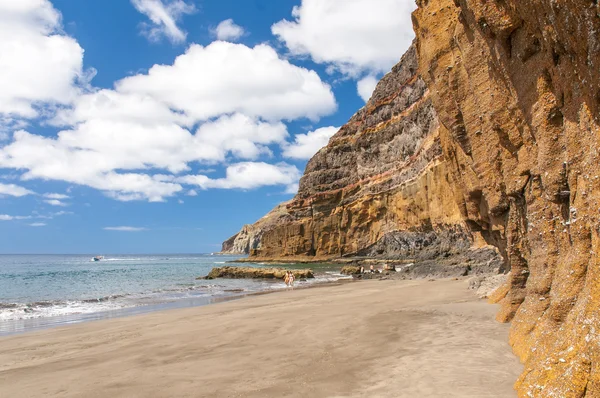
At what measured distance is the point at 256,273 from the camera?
38.2 meters

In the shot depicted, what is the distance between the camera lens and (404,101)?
61.4 m

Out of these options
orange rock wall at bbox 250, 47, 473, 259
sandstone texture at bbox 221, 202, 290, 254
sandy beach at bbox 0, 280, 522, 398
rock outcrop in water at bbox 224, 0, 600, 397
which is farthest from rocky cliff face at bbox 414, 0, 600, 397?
sandstone texture at bbox 221, 202, 290, 254

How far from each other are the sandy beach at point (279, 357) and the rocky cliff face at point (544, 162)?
947 millimetres

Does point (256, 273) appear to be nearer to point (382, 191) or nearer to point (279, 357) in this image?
point (279, 357)

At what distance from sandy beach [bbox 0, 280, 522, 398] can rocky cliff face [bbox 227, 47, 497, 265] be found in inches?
1376

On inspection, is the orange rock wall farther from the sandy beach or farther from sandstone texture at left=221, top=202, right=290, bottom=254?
sandstone texture at left=221, top=202, right=290, bottom=254

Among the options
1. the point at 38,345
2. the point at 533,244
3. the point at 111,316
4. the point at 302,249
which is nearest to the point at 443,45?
the point at 533,244

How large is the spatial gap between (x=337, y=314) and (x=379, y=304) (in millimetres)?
2757

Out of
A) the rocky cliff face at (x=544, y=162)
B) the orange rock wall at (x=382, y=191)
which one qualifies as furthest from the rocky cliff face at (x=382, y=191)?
the rocky cliff face at (x=544, y=162)

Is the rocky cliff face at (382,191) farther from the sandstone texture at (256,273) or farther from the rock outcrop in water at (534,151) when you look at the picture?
the rock outcrop in water at (534,151)

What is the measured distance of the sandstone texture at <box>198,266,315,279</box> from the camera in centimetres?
3562

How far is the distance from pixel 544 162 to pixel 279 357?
565 centimetres

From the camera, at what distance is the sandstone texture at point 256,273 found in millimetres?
35625

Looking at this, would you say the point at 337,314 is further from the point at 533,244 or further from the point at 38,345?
the point at 38,345
